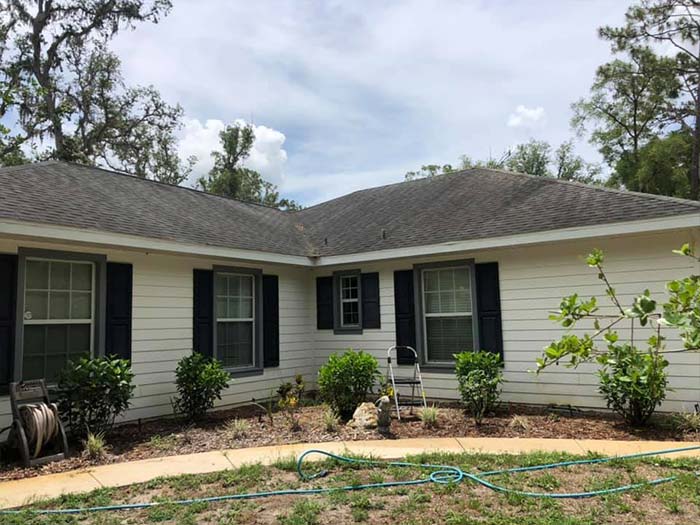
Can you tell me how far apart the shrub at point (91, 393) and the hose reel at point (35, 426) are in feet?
0.84

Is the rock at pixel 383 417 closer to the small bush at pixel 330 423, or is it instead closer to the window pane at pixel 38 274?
the small bush at pixel 330 423

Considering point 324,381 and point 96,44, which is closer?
point 324,381

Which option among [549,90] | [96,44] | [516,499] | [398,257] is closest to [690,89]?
[549,90]

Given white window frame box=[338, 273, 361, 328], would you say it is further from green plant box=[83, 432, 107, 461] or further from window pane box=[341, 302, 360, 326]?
green plant box=[83, 432, 107, 461]

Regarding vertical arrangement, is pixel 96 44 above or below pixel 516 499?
above

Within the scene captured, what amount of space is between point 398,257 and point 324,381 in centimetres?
247

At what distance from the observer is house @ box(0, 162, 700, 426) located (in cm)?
630

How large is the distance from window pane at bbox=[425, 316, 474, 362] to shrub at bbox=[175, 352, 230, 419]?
11.0ft

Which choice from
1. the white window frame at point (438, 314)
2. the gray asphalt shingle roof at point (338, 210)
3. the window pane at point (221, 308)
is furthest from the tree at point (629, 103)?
the window pane at point (221, 308)

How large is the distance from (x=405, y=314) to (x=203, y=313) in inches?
129

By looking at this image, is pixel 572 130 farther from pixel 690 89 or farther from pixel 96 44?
pixel 96 44

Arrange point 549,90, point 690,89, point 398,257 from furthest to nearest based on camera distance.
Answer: point 690,89 → point 549,90 → point 398,257

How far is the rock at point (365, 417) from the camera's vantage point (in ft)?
21.0

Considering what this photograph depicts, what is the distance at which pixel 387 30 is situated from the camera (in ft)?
27.7
